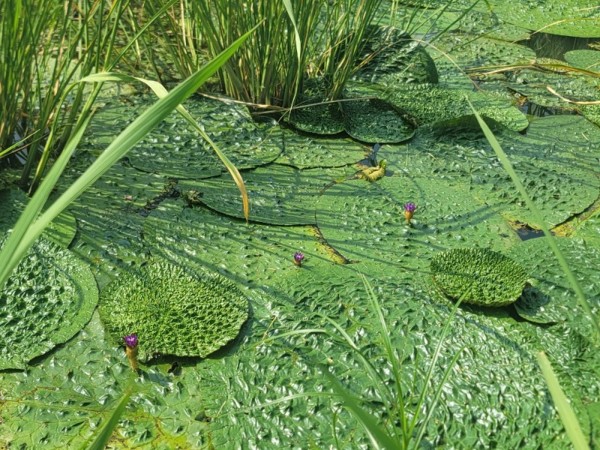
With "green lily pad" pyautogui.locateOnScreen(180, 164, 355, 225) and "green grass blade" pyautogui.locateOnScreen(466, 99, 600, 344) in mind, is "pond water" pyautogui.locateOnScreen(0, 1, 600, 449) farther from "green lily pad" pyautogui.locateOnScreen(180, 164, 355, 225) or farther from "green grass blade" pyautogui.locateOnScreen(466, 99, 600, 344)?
"green grass blade" pyautogui.locateOnScreen(466, 99, 600, 344)

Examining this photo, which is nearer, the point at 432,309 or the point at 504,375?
the point at 504,375

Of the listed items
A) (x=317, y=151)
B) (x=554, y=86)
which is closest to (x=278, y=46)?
(x=317, y=151)

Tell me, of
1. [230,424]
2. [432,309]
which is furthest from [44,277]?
[432,309]

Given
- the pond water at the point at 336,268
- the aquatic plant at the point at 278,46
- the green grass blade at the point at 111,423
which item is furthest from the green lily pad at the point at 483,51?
the green grass blade at the point at 111,423

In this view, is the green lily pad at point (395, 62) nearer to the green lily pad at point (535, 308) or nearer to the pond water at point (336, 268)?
the pond water at point (336, 268)

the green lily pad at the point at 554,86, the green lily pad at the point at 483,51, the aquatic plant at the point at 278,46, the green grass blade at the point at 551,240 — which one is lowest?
the green lily pad at the point at 554,86

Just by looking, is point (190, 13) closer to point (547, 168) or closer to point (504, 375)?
point (547, 168)

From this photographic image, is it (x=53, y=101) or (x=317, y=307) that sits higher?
(x=53, y=101)
